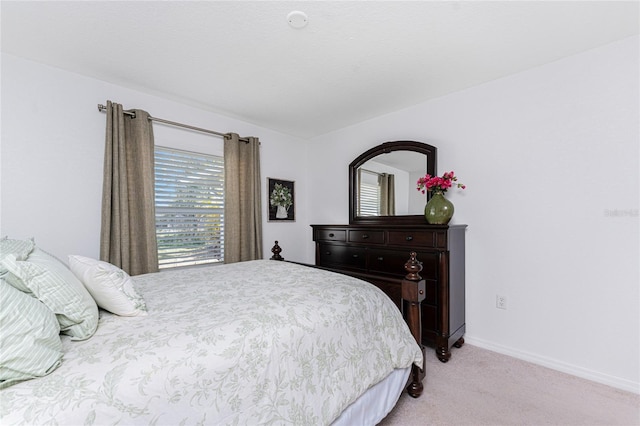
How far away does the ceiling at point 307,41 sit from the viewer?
1.66m

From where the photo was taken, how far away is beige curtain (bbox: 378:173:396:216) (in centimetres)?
317

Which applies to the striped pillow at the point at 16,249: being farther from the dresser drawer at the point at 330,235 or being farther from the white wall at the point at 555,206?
the white wall at the point at 555,206

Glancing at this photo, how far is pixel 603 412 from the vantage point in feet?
5.59

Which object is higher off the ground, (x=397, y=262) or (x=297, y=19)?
(x=297, y=19)

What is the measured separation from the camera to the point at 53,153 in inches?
89.4

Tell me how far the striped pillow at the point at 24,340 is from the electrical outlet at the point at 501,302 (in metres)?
2.92

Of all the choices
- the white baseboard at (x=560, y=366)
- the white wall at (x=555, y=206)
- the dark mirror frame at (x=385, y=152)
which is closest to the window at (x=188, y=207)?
the dark mirror frame at (x=385, y=152)

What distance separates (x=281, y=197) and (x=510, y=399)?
10.2ft

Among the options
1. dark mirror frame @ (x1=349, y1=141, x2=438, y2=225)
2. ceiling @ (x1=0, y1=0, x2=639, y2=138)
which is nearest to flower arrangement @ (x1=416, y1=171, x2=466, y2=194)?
dark mirror frame @ (x1=349, y1=141, x2=438, y2=225)

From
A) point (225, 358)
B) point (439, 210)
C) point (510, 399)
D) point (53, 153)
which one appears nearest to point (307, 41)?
point (439, 210)

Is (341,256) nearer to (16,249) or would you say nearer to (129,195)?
(129,195)

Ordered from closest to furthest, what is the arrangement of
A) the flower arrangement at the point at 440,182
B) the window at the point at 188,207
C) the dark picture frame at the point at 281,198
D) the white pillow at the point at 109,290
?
the white pillow at the point at 109,290, the flower arrangement at the point at 440,182, the window at the point at 188,207, the dark picture frame at the point at 281,198

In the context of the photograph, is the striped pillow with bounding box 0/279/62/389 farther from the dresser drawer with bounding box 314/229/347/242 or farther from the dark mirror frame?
the dark mirror frame

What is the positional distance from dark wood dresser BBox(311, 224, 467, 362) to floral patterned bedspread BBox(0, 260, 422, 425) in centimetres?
55
